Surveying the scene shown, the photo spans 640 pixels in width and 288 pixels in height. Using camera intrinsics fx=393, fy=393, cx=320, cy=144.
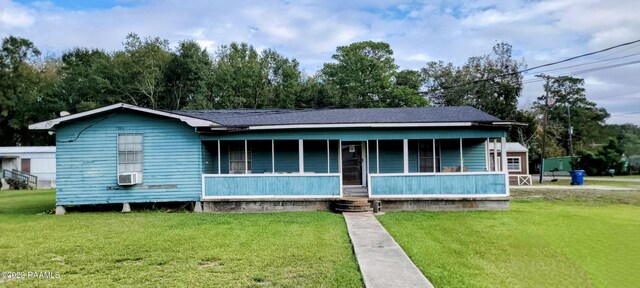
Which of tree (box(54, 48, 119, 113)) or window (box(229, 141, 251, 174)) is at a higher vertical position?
tree (box(54, 48, 119, 113))

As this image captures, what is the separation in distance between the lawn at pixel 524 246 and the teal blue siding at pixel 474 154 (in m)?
2.61

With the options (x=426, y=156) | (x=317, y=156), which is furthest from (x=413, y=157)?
(x=317, y=156)

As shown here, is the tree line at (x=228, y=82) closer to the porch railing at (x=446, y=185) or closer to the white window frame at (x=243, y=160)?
the white window frame at (x=243, y=160)

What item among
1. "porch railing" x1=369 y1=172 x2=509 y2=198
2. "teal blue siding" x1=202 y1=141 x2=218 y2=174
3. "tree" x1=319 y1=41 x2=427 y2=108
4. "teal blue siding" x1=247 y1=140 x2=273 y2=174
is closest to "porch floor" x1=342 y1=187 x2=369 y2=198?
"porch railing" x1=369 y1=172 x2=509 y2=198

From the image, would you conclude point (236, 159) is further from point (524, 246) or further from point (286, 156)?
point (524, 246)

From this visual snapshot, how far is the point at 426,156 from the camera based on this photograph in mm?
14242

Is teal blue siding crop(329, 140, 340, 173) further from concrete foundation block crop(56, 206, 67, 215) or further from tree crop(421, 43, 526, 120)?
tree crop(421, 43, 526, 120)

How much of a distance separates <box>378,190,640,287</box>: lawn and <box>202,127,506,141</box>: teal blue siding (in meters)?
2.59

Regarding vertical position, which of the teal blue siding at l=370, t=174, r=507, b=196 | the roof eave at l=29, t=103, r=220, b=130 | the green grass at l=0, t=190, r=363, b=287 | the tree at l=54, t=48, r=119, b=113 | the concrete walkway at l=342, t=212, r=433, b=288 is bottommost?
the concrete walkway at l=342, t=212, r=433, b=288

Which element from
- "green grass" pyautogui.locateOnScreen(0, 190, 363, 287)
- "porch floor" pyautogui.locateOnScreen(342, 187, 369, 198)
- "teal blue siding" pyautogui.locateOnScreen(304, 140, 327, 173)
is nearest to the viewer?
"green grass" pyautogui.locateOnScreen(0, 190, 363, 287)

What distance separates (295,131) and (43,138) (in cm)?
3989

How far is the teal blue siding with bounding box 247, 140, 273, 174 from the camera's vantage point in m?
14.1

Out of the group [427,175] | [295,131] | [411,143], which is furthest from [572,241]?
[295,131]

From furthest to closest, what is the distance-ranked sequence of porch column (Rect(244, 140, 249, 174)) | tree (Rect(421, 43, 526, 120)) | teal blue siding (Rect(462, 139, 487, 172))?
tree (Rect(421, 43, 526, 120)) < teal blue siding (Rect(462, 139, 487, 172)) < porch column (Rect(244, 140, 249, 174))
